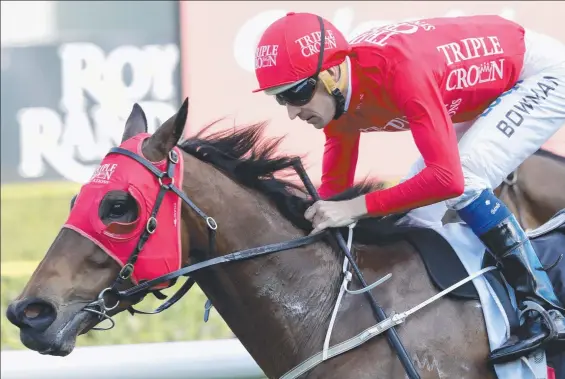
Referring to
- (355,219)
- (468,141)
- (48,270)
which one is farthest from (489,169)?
(48,270)

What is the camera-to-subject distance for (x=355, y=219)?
2670 millimetres

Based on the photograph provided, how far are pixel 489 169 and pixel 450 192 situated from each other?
0.94 feet

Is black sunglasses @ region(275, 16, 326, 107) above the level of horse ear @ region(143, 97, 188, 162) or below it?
above

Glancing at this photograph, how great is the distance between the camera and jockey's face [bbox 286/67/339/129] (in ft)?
8.75

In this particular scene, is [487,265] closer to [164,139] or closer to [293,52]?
[293,52]

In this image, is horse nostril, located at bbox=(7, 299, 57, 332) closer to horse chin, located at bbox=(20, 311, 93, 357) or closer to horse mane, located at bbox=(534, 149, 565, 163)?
horse chin, located at bbox=(20, 311, 93, 357)

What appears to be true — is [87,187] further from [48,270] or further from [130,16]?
[130,16]

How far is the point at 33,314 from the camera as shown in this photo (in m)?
2.34

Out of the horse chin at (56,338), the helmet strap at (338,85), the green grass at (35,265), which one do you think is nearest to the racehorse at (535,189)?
the helmet strap at (338,85)

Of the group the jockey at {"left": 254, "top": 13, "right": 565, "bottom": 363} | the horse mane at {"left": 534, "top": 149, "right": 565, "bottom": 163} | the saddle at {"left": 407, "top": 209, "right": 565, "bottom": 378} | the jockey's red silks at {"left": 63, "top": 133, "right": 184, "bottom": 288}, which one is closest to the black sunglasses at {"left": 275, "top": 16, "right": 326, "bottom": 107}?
the jockey at {"left": 254, "top": 13, "right": 565, "bottom": 363}

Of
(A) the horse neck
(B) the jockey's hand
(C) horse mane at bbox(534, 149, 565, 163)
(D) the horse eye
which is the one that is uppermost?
(D) the horse eye

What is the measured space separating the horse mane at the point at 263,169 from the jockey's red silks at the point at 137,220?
0.90ft

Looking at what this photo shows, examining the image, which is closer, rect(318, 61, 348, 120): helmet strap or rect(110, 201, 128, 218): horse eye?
rect(110, 201, 128, 218): horse eye

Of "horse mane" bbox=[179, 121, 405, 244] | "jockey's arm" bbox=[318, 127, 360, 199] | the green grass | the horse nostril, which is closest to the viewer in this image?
the horse nostril
